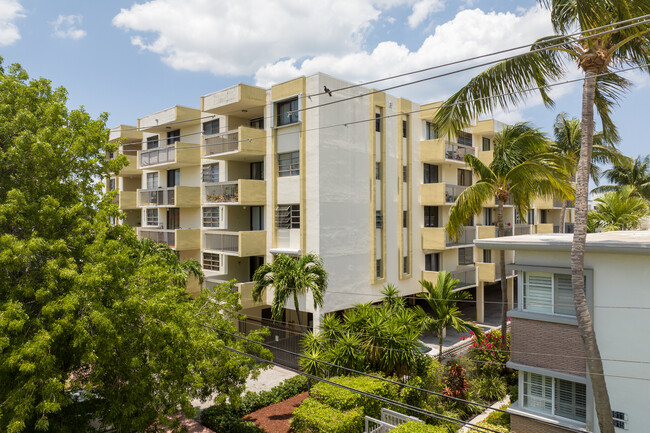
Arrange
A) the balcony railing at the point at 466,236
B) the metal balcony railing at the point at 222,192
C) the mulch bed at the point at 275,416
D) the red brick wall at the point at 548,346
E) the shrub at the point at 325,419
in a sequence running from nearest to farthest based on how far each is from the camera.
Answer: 1. the red brick wall at the point at 548,346
2. the shrub at the point at 325,419
3. the mulch bed at the point at 275,416
4. the metal balcony railing at the point at 222,192
5. the balcony railing at the point at 466,236

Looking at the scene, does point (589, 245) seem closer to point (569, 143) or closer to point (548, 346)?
point (548, 346)

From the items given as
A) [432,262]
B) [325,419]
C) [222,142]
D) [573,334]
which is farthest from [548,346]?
[222,142]

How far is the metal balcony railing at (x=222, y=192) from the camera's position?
2464cm

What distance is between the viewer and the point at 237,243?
2459 centimetres

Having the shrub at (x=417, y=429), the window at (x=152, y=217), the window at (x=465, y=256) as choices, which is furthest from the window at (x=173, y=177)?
the shrub at (x=417, y=429)

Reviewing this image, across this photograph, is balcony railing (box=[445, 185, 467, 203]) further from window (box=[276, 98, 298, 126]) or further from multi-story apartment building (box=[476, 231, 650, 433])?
multi-story apartment building (box=[476, 231, 650, 433])

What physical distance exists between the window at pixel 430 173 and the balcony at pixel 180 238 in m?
15.8

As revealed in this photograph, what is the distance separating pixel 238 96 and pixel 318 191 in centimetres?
705

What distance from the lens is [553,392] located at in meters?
A: 12.2

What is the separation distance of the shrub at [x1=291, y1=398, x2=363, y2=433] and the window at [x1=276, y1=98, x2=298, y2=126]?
47.5 ft

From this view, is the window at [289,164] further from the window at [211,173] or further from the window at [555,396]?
the window at [555,396]

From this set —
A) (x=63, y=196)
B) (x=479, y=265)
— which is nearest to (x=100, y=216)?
(x=63, y=196)

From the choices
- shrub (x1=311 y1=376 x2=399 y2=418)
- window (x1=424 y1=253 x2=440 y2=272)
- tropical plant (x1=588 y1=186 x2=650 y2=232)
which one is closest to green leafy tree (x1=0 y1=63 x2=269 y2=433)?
shrub (x1=311 y1=376 x2=399 y2=418)

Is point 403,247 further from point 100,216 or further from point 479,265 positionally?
point 100,216
